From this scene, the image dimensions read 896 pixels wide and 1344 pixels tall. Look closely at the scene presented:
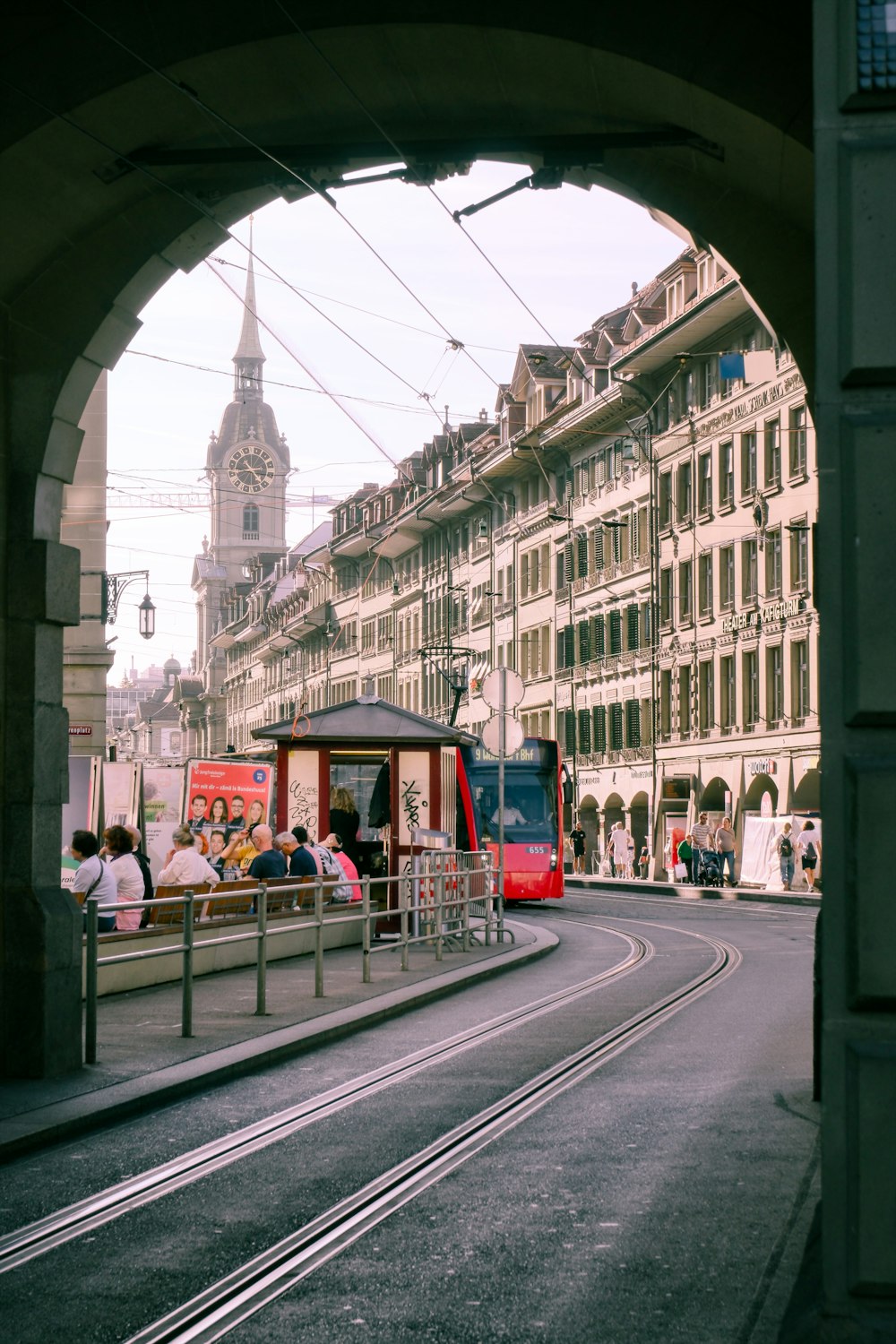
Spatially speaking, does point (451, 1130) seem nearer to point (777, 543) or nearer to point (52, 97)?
point (52, 97)

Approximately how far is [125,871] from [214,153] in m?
7.65

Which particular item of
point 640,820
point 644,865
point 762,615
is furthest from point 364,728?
point 640,820

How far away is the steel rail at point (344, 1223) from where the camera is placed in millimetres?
5703

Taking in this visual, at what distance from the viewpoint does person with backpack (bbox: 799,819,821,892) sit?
147 ft

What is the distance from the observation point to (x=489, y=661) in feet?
259

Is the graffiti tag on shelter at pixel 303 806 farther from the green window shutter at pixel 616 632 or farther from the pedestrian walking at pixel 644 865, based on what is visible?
the green window shutter at pixel 616 632

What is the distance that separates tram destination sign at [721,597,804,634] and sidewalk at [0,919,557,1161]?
101 feet

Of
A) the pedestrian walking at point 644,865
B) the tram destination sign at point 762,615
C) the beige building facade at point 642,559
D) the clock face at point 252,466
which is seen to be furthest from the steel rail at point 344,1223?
the clock face at point 252,466

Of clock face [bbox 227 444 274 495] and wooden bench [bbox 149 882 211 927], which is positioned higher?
clock face [bbox 227 444 274 495]

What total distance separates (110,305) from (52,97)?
153 centimetres

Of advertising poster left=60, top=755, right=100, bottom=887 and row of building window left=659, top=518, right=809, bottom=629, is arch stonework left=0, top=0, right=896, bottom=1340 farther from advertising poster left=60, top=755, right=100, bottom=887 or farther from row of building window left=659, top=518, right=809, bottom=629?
row of building window left=659, top=518, right=809, bottom=629

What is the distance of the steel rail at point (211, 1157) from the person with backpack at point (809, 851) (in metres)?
31.1

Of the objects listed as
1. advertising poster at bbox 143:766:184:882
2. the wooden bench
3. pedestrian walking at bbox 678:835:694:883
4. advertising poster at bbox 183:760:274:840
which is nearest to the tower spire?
pedestrian walking at bbox 678:835:694:883

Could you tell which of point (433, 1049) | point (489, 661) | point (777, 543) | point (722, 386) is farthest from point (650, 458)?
point (433, 1049)
